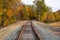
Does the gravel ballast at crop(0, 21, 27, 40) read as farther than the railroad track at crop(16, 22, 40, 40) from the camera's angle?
Yes

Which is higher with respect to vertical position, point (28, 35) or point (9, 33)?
point (28, 35)

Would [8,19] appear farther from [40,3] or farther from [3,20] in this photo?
[40,3]

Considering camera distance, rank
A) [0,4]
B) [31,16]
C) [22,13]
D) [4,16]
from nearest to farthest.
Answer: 1. [0,4]
2. [4,16]
3. [22,13]
4. [31,16]

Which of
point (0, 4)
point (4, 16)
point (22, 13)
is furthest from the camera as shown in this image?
point (22, 13)

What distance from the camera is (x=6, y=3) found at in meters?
48.4

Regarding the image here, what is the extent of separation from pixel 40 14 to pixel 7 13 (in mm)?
74183

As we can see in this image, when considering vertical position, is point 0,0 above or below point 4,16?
above

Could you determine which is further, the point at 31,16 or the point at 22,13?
the point at 31,16

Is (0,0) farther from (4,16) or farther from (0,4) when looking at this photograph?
(4,16)

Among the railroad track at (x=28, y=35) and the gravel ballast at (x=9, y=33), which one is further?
the gravel ballast at (x=9, y=33)

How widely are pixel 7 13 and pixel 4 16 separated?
3.23ft

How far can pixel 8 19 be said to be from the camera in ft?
164

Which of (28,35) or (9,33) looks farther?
(9,33)

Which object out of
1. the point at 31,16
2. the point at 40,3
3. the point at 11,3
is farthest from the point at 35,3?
the point at 11,3
